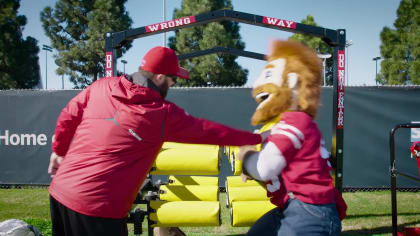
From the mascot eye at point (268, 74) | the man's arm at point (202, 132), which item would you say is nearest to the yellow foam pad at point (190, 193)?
the man's arm at point (202, 132)

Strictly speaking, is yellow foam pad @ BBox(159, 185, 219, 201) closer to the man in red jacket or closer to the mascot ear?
the man in red jacket

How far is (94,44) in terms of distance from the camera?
2017cm

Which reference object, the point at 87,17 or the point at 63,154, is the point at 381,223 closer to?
the point at 63,154

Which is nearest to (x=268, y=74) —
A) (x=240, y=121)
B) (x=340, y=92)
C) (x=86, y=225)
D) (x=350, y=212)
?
(x=86, y=225)

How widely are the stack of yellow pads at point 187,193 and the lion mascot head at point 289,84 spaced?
1468 millimetres

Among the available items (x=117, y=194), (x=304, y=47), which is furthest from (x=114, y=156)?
(x=304, y=47)

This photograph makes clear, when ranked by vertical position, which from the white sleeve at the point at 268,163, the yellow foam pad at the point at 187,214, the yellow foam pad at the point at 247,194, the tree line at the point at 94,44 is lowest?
the yellow foam pad at the point at 187,214

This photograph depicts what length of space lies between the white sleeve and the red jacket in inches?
6.6

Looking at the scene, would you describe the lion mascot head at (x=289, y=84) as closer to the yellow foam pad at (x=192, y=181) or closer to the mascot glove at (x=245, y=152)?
the mascot glove at (x=245, y=152)

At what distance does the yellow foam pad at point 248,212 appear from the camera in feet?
10.7

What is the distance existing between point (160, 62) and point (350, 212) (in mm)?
4530

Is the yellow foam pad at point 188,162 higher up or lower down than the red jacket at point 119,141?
lower down

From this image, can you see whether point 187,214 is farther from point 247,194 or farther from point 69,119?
point 69,119

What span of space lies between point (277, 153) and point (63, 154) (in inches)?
62.5
